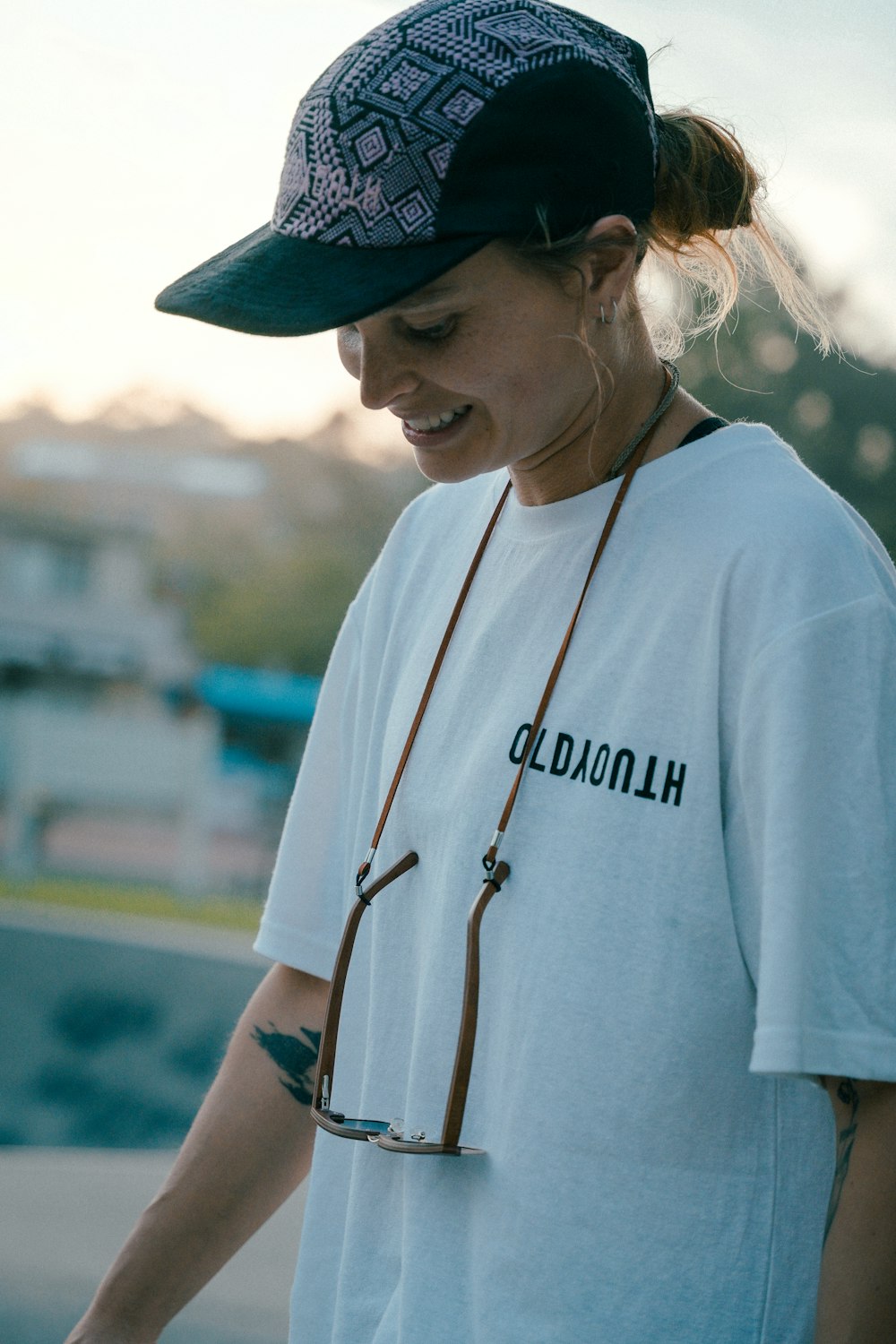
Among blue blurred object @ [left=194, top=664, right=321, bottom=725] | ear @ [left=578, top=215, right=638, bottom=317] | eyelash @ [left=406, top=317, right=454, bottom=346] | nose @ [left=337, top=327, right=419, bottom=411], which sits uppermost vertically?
blue blurred object @ [left=194, top=664, right=321, bottom=725]

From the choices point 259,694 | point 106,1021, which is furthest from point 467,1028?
point 259,694

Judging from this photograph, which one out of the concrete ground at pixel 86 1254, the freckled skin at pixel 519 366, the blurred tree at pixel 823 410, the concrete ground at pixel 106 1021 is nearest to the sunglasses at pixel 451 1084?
the freckled skin at pixel 519 366

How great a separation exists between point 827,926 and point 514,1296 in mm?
314

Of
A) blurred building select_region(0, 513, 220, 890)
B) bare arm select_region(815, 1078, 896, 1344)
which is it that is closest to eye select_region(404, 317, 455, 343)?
bare arm select_region(815, 1078, 896, 1344)

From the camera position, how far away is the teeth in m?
0.92

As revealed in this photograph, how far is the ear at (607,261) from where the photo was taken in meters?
0.87

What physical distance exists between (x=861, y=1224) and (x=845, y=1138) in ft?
0.15

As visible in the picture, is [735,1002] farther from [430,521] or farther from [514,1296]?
[430,521]

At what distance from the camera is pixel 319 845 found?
3.73 feet

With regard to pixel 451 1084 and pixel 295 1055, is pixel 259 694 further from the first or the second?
pixel 451 1084

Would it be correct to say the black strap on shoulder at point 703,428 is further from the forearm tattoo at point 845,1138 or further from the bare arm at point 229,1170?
the bare arm at point 229,1170

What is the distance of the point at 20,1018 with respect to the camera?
11.0 meters

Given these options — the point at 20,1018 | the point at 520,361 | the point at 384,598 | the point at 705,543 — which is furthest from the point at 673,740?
the point at 20,1018

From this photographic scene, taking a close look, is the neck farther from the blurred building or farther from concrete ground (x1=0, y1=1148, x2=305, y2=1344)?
the blurred building
